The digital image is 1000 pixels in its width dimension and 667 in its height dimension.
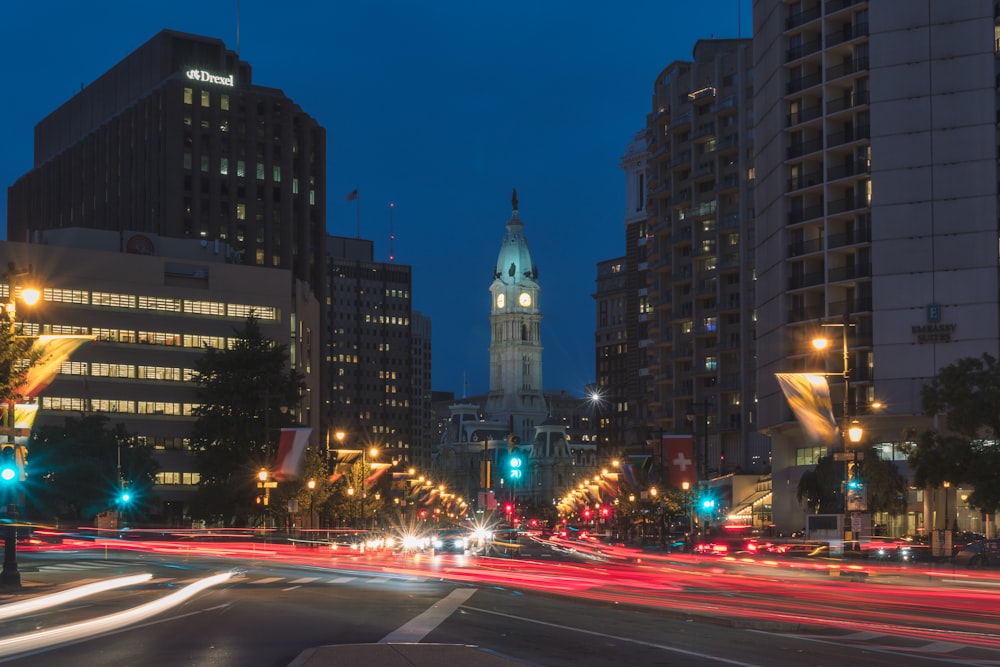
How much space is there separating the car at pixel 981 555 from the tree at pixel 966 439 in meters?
4.41

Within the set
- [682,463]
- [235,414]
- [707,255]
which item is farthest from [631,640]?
[707,255]

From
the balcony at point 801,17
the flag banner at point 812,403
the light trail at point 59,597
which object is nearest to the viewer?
the light trail at point 59,597

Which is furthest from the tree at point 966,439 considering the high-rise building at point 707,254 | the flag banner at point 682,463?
the high-rise building at point 707,254

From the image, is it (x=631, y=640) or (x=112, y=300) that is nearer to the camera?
(x=631, y=640)

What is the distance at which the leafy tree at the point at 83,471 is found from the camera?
110188 mm

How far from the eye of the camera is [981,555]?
52.8 metres

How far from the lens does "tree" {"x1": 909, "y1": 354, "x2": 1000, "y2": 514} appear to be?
5944cm

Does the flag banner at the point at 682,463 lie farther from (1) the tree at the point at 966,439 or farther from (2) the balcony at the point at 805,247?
(2) the balcony at the point at 805,247

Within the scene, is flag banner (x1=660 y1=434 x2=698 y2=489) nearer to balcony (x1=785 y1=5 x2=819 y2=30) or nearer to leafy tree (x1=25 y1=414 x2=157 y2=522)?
balcony (x1=785 y1=5 x2=819 y2=30)

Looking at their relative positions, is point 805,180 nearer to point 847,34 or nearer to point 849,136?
point 849,136

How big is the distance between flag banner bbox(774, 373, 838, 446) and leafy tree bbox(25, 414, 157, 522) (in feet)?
246

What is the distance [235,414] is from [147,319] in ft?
121

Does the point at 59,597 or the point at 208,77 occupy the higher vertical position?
the point at 208,77

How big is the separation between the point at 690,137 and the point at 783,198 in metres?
44.2
